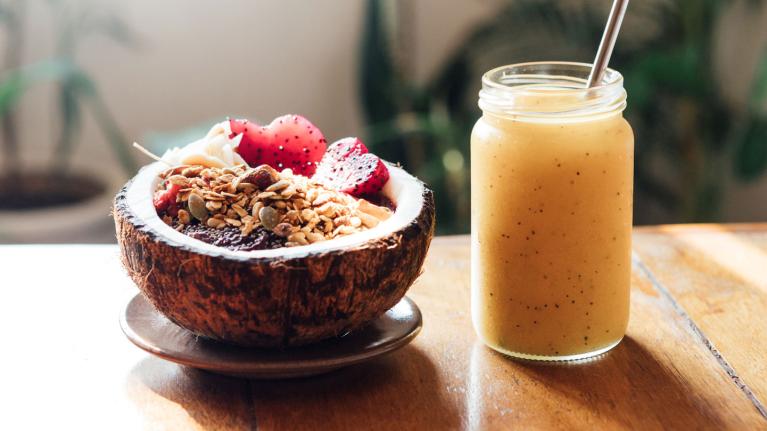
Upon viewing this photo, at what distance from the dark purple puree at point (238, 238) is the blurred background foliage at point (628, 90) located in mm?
1361

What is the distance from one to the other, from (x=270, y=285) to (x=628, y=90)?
1.61m

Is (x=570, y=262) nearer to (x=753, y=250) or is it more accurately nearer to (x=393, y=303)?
(x=393, y=303)

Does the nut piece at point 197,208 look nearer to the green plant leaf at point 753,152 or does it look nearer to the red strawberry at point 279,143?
the red strawberry at point 279,143

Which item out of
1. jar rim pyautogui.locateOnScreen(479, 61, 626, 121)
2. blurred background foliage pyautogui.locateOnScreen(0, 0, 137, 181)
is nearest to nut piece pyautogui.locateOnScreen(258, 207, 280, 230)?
jar rim pyautogui.locateOnScreen(479, 61, 626, 121)

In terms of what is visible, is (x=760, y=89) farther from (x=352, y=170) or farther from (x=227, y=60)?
(x=352, y=170)

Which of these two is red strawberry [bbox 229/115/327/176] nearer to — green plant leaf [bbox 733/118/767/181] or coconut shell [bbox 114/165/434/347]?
coconut shell [bbox 114/165/434/347]

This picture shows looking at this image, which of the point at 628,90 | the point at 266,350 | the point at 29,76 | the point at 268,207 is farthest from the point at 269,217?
the point at 628,90

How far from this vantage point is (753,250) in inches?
45.9

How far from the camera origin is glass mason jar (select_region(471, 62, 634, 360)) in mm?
833

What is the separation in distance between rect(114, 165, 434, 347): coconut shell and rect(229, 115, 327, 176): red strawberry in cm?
17

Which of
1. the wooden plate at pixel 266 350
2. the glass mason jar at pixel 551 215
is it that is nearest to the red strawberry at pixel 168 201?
the wooden plate at pixel 266 350

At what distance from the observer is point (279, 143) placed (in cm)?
97

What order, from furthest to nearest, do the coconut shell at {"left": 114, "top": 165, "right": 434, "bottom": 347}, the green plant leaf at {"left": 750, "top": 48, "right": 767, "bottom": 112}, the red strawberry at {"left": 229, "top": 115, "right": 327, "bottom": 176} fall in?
the green plant leaf at {"left": 750, "top": 48, "right": 767, "bottom": 112} < the red strawberry at {"left": 229, "top": 115, "right": 327, "bottom": 176} < the coconut shell at {"left": 114, "top": 165, "right": 434, "bottom": 347}

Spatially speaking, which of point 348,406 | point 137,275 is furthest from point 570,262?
point 137,275
